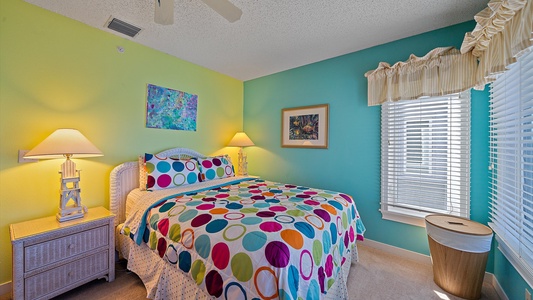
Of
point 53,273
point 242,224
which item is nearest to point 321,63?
point 242,224

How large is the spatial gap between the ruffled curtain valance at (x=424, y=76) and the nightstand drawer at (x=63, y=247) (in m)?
3.11

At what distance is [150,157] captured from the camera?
2340mm

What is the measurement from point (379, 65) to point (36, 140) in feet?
11.7

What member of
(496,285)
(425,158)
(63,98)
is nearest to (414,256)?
(496,285)

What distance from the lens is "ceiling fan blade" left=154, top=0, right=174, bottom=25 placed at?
1326mm

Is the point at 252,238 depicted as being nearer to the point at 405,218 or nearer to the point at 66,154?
the point at 66,154

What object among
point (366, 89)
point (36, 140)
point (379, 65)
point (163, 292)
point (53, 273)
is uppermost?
point (379, 65)

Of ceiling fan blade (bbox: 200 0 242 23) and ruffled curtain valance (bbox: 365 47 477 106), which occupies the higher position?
ceiling fan blade (bbox: 200 0 242 23)

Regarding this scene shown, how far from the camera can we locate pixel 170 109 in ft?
9.25

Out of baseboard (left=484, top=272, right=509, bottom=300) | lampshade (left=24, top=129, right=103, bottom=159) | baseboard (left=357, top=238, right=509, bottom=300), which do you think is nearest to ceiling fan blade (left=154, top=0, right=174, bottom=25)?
lampshade (left=24, top=129, right=103, bottom=159)

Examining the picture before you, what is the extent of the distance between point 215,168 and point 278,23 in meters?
1.90

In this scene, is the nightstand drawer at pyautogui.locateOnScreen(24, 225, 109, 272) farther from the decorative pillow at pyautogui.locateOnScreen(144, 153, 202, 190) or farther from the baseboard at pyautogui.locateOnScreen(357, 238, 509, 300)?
the baseboard at pyautogui.locateOnScreen(357, 238, 509, 300)

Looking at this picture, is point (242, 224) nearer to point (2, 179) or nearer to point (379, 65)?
point (2, 179)

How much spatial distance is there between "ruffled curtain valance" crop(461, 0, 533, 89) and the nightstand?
329 cm
